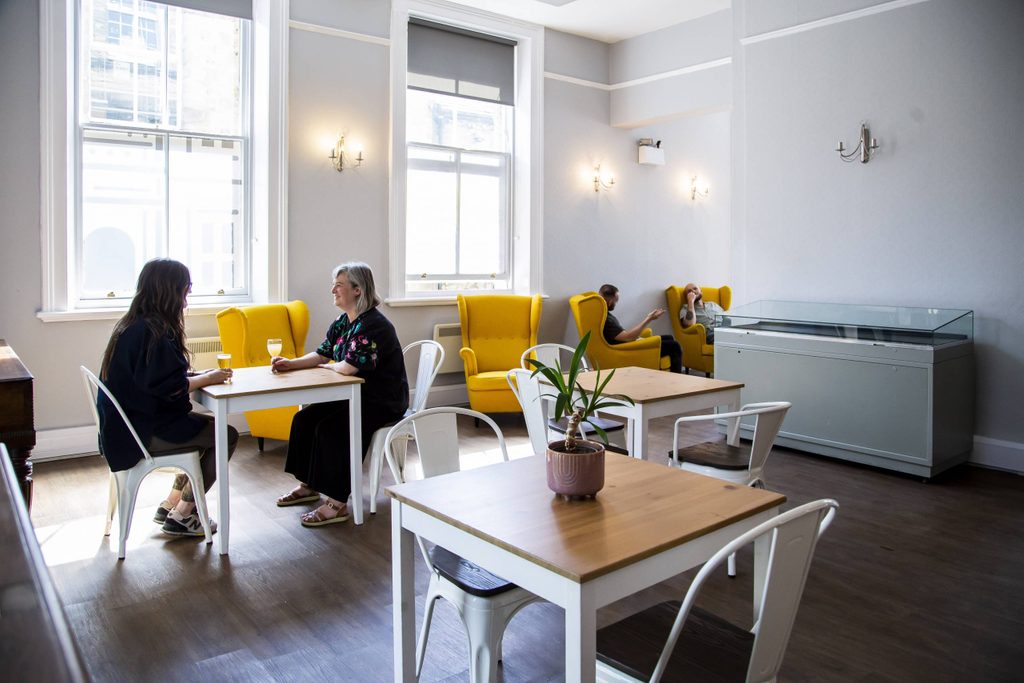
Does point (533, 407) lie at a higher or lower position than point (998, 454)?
higher

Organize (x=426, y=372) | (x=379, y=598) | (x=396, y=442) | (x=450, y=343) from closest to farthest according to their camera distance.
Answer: (x=379, y=598) → (x=396, y=442) → (x=426, y=372) → (x=450, y=343)

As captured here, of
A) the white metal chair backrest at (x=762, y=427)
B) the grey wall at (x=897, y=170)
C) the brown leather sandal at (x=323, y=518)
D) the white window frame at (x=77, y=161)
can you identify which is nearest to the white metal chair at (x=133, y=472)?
the brown leather sandal at (x=323, y=518)

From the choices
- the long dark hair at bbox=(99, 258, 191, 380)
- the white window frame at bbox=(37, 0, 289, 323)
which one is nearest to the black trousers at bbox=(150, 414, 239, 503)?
the long dark hair at bbox=(99, 258, 191, 380)

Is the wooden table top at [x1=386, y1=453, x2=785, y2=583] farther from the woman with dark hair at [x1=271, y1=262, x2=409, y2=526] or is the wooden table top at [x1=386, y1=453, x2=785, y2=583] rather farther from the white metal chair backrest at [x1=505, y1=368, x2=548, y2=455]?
the woman with dark hair at [x1=271, y1=262, x2=409, y2=526]

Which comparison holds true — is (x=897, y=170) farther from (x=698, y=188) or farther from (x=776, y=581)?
(x=776, y=581)

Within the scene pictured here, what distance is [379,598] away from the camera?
9.95 ft

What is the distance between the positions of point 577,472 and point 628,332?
16.3 feet

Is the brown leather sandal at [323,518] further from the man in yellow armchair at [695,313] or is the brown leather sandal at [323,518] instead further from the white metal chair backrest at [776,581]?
the man in yellow armchair at [695,313]

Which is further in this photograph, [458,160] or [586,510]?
[458,160]

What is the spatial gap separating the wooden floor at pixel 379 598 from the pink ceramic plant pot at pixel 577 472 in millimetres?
833

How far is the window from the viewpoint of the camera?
521cm

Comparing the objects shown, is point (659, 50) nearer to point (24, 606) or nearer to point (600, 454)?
point (600, 454)

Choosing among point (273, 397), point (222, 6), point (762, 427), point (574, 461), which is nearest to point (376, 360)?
point (273, 397)

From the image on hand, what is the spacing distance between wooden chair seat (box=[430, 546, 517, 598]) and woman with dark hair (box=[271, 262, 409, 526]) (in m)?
1.71
